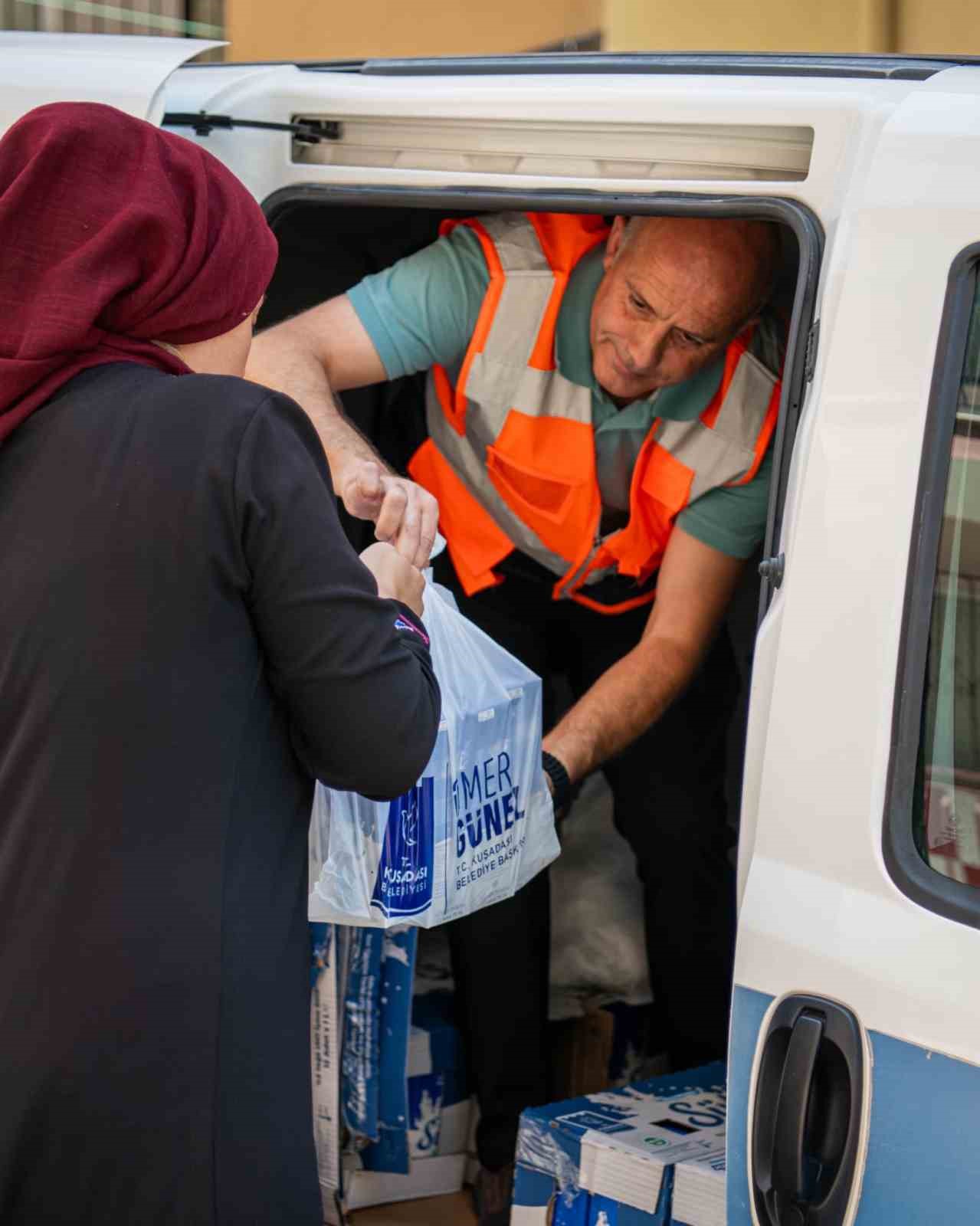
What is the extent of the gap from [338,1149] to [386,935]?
1.15 feet

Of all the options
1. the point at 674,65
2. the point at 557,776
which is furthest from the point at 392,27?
the point at 557,776

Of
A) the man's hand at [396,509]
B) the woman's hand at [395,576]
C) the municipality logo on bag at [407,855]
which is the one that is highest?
the man's hand at [396,509]

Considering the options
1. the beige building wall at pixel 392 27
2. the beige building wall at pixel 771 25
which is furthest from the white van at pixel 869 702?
the beige building wall at pixel 392 27

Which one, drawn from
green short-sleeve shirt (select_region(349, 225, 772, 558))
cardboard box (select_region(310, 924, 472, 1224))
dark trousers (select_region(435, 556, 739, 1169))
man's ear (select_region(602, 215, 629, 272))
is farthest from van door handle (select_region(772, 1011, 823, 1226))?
man's ear (select_region(602, 215, 629, 272))

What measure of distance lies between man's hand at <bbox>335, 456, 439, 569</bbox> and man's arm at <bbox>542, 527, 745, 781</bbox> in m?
0.65

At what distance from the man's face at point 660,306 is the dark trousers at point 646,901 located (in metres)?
0.45

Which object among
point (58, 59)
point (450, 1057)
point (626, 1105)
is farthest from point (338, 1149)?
point (58, 59)

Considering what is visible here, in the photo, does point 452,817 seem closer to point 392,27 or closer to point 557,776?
point 557,776

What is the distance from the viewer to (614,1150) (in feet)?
7.04

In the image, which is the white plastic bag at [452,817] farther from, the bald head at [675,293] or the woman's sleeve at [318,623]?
the bald head at [675,293]

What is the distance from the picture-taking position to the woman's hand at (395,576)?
5.56 ft

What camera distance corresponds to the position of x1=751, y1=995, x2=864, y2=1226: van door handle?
150 centimetres

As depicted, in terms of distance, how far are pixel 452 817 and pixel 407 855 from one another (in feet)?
0.25

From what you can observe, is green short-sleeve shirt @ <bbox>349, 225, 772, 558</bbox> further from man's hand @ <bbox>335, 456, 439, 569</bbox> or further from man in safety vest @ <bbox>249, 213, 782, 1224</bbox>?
man's hand @ <bbox>335, 456, 439, 569</bbox>
